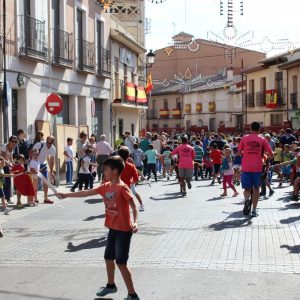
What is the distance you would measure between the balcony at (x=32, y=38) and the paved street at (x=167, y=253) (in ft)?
20.0

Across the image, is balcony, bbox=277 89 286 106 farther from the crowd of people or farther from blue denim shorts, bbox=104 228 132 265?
blue denim shorts, bbox=104 228 132 265

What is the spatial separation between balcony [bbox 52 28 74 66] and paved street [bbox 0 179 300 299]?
26.7 feet

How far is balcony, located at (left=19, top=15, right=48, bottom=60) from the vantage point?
17859mm

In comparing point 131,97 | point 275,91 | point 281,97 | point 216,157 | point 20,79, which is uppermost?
point 275,91

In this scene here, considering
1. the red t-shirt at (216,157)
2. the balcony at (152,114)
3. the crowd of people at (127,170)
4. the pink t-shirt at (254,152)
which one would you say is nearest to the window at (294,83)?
the crowd of people at (127,170)

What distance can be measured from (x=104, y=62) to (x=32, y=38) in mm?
8198

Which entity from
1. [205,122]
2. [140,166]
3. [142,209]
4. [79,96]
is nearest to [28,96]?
[140,166]

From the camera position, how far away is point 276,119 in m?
45.8

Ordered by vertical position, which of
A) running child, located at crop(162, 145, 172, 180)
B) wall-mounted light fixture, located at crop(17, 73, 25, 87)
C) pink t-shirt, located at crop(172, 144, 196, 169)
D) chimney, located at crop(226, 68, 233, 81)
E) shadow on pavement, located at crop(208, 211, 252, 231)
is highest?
chimney, located at crop(226, 68, 233, 81)

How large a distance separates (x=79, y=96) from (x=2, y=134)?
7.63m

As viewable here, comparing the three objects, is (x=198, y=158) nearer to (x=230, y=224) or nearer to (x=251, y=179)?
(x=251, y=179)

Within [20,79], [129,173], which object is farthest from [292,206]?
[20,79]

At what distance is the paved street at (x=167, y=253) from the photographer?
656 cm

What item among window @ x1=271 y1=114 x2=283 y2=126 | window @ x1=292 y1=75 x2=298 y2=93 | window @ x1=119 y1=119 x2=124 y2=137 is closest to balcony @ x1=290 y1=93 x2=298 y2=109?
window @ x1=292 y1=75 x2=298 y2=93
